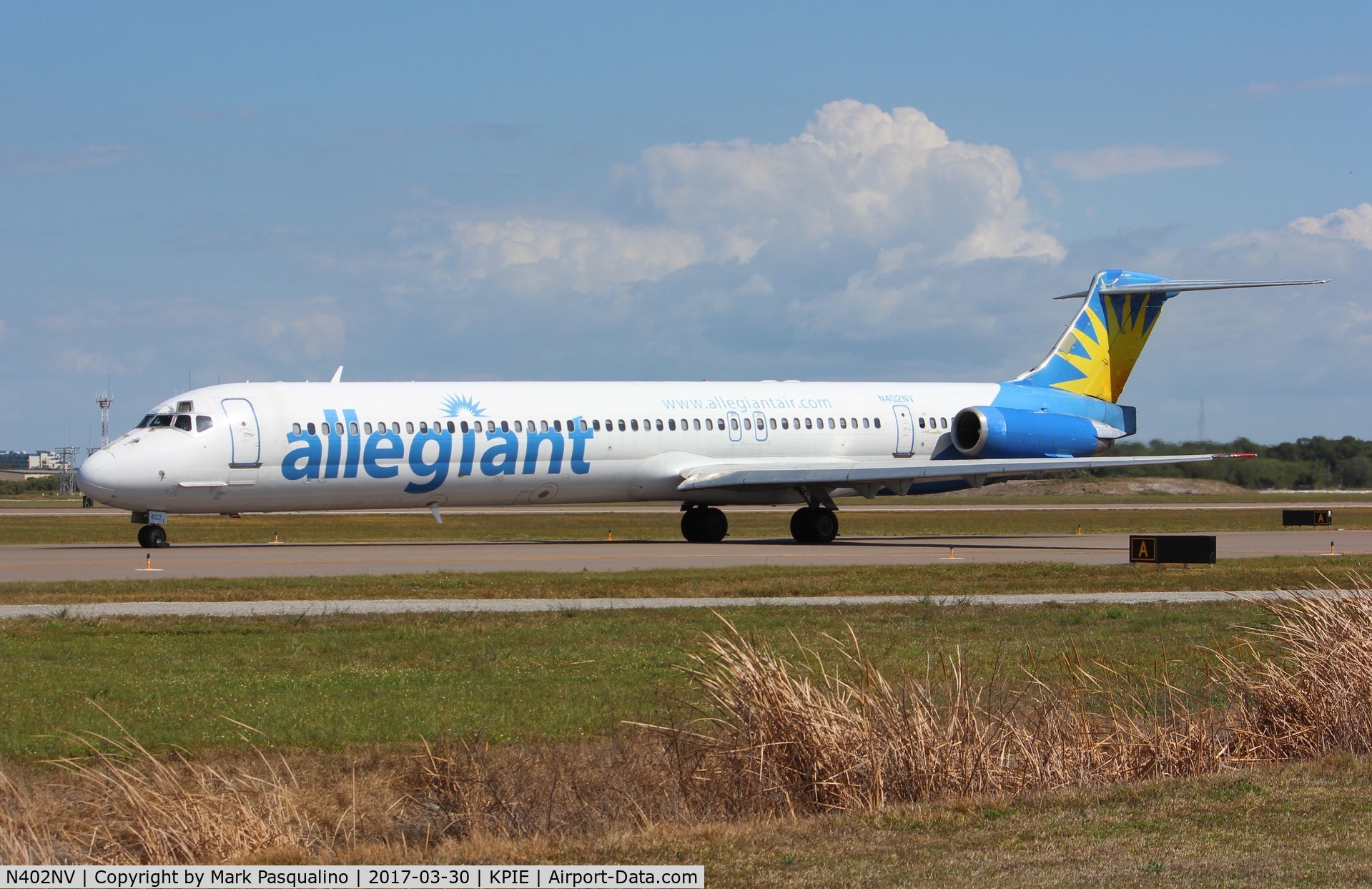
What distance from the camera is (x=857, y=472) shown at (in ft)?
106

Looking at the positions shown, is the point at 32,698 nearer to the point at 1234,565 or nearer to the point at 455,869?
the point at 455,869

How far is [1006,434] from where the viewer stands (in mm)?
36469

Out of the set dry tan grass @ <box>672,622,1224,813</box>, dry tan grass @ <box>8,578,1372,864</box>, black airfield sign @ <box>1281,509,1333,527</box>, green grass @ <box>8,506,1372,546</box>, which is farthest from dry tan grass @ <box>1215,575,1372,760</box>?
black airfield sign @ <box>1281,509,1333,527</box>

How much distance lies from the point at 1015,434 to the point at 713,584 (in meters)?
16.6

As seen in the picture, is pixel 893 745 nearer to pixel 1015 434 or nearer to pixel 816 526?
pixel 816 526

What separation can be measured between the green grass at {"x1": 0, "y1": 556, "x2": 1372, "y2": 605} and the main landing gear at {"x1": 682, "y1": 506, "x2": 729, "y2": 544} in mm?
9606

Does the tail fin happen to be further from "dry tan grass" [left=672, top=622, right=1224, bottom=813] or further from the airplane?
"dry tan grass" [left=672, top=622, right=1224, bottom=813]

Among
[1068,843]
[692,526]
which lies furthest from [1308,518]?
[1068,843]

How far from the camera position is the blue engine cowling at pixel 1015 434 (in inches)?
1433

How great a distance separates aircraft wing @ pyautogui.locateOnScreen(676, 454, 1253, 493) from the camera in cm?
3241

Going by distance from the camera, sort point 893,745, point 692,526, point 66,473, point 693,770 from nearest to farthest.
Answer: point 893,745
point 693,770
point 692,526
point 66,473

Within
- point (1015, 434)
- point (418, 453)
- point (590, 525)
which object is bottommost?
point (590, 525)

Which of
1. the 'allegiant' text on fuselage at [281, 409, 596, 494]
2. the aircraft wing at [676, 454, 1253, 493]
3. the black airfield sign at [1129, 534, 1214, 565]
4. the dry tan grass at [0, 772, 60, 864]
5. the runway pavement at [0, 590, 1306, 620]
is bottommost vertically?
the dry tan grass at [0, 772, 60, 864]
